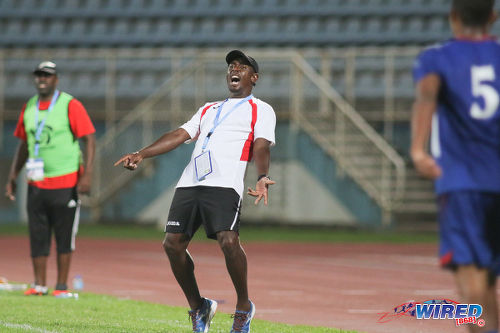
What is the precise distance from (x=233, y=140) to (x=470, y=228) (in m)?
2.97

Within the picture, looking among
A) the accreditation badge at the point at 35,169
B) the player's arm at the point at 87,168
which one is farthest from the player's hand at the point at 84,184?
the accreditation badge at the point at 35,169

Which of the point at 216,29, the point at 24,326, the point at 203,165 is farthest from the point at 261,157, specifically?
the point at 216,29

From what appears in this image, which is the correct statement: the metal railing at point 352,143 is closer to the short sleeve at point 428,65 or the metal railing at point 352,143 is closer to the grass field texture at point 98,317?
the grass field texture at point 98,317

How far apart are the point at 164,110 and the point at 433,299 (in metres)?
14.0

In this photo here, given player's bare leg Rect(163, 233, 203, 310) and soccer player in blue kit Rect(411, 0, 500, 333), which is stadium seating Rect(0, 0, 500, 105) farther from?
soccer player in blue kit Rect(411, 0, 500, 333)

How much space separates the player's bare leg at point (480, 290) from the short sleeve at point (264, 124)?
9.26ft

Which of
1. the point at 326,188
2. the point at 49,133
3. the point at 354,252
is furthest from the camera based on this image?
the point at 326,188

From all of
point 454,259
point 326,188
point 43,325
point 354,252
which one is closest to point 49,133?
point 43,325

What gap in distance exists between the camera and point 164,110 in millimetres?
24422

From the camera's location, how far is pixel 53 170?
11.1 metres

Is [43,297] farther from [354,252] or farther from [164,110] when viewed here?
[164,110]

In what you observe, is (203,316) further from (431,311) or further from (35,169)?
(35,169)

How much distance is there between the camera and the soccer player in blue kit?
17.3 ft

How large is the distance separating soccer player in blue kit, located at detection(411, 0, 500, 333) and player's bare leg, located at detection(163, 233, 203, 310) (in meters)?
2.89
